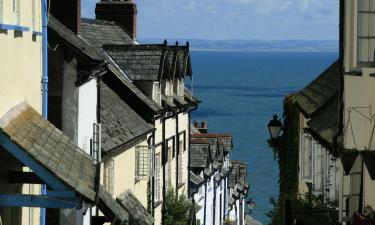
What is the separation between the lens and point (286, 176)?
24.8m

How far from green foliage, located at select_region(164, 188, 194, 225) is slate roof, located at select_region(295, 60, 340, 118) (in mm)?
10829

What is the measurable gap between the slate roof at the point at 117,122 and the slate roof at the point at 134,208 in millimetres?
1563

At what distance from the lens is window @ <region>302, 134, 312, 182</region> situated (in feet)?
74.9

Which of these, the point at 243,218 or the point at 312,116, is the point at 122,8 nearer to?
the point at 312,116

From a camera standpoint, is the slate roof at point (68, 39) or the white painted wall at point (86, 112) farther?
the white painted wall at point (86, 112)

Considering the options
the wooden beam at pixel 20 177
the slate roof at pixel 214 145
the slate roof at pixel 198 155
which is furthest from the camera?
the slate roof at pixel 214 145

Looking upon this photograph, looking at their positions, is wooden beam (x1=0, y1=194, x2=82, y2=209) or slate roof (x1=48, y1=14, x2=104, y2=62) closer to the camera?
wooden beam (x1=0, y1=194, x2=82, y2=209)

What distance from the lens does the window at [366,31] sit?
562 inches

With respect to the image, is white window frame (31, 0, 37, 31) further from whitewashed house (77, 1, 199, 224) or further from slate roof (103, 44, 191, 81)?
slate roof (103, 44, 191, 81)

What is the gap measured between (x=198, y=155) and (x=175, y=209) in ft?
34.7

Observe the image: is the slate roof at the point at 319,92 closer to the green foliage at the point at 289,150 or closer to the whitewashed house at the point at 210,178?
the green foliage at the point at 289,150

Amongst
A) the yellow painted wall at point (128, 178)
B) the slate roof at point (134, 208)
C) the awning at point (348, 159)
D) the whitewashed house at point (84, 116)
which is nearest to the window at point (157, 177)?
the yellow painted wall at point (128, 178)

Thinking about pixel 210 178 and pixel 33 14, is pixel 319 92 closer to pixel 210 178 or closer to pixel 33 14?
pixel 33 14

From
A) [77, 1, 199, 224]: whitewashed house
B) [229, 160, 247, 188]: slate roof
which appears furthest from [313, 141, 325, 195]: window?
[229, 160, 247, 188]: slate roof
